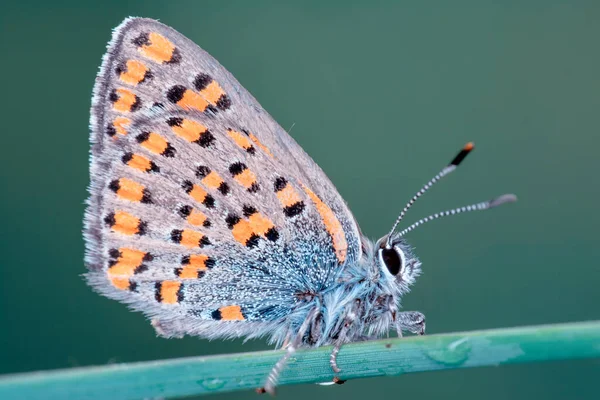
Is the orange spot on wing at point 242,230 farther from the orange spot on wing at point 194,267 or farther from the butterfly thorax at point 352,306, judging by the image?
the butterfly thorax at point 352,306

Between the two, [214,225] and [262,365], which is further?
[214,225]

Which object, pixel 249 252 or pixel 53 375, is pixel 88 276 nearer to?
pixel 249 252

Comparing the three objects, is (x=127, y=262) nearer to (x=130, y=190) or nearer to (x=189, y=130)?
(x=130, y=190)

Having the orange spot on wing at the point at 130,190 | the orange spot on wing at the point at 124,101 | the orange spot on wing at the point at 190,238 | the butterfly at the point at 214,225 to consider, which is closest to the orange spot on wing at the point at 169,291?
the butterfly at the point at 214,225

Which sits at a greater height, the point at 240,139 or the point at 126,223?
the point at 240,139

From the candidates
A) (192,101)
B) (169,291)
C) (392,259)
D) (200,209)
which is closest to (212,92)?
(192,101)

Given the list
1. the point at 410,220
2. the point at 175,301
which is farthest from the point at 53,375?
the point at 410,220
